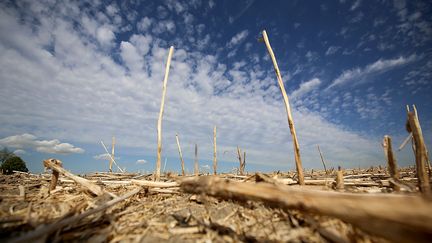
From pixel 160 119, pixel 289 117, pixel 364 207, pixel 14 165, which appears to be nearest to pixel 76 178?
pixel 160 119

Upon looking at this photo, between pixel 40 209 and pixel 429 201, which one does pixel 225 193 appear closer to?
pixel 429 201

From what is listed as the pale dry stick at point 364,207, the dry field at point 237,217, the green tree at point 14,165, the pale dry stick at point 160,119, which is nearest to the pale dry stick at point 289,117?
the dry field at point 237,217

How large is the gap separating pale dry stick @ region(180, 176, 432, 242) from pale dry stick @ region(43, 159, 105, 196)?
122 inches

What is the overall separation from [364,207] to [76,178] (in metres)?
4.92

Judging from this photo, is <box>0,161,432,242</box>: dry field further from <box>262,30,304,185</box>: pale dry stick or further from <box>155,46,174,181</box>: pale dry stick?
<box>155,46,174,181</box>: pale dry stick

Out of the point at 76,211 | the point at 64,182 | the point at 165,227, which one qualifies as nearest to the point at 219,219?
the point at 165,227

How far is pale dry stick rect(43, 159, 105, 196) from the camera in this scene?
14.3 feet

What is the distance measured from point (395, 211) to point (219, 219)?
87.4 inches

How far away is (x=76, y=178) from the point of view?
14.8ft

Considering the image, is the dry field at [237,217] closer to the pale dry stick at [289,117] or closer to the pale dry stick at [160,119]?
the pale dry stick at [289,117]

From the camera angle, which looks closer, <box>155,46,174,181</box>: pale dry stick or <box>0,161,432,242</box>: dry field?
<box>0,161,432,242</box>: dry field

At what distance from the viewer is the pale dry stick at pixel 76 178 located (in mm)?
4372

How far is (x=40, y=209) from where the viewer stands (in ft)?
11.1

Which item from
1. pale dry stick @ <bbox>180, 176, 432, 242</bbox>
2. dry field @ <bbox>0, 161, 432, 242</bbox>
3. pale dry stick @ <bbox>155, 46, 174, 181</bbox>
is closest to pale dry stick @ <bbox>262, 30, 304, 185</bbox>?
dry field @ <bbox>0, 161, 432, 242</bbox>
